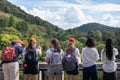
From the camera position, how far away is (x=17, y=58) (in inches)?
363

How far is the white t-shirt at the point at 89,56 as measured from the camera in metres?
8.86

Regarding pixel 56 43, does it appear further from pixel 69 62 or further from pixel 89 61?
pixel 89 61

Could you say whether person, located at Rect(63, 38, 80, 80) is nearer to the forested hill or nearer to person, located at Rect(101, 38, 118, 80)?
person, located at Rect(101, 38, 118, 80)

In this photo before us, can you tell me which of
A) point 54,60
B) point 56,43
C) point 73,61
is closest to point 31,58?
point 54,60

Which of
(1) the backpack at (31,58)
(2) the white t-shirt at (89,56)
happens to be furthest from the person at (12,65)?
(2) the white t-shirt at (89,56)

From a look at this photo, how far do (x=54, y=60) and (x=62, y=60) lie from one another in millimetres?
223

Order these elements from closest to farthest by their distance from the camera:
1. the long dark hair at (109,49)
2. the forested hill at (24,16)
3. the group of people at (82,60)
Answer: the long dark hair at (109,49) → the group of people at (82,60) → the forested hill at (24,16)

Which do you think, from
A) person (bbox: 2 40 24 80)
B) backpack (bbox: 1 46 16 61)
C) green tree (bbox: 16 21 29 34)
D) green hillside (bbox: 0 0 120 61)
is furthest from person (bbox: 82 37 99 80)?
green tree (bbox: 16 21 29 34)

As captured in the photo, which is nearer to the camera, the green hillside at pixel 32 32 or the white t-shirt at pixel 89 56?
the white t-shirt at pixel 89 56

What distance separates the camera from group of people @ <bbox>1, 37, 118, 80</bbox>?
872 centimetres

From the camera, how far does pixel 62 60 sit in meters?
9.16

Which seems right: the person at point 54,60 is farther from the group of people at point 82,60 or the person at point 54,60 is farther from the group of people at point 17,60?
the group of people at point 17,60

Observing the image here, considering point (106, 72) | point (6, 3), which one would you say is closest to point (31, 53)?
point (106, 72)

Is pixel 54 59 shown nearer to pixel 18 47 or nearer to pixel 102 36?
pixel 18 47
